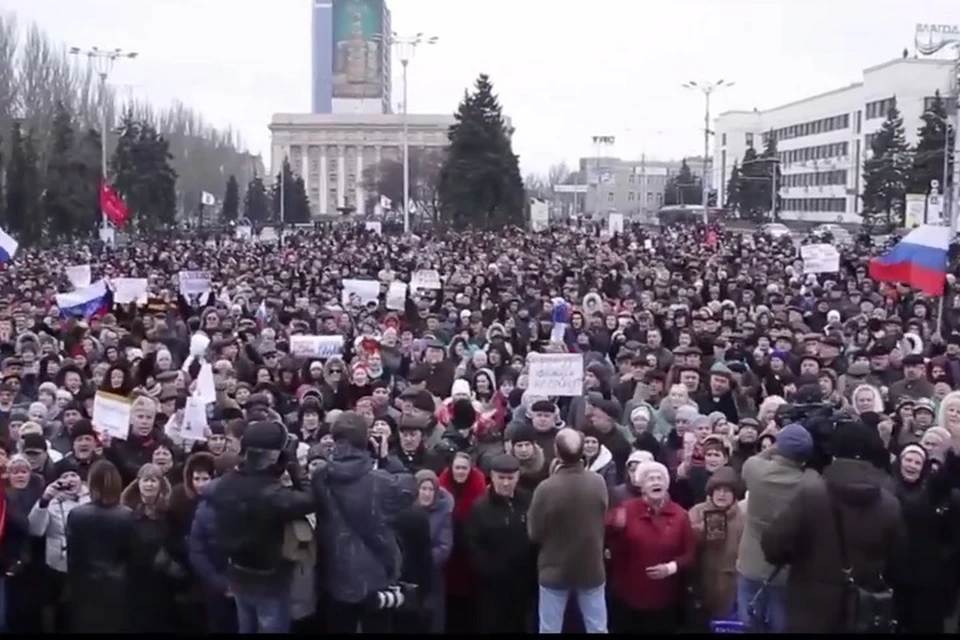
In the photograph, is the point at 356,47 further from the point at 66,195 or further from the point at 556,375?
the point at 556,375

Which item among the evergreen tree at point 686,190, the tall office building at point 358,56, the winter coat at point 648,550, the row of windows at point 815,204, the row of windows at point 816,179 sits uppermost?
the tall office building at point 358,56

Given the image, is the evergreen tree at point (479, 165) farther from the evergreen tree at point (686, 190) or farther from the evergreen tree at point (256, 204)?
the evergreen tree at point (686, 190)

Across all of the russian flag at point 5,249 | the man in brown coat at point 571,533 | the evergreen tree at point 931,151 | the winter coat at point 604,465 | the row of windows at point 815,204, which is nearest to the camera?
the man in brown coat at point 571,533

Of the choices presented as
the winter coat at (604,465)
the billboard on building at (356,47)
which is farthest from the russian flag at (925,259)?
the billboard on building at (356,47)

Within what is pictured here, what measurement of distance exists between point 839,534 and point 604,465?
2073 mm

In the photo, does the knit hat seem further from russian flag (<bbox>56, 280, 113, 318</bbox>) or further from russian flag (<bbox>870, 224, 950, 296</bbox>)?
russian flag (<bbox>56, 280, 113, 318</bbox>)

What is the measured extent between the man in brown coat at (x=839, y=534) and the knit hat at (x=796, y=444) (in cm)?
44

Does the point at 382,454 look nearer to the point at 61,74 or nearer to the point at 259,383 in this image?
the point at 259,383

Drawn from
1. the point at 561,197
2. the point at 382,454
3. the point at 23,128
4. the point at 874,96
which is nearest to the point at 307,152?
the point at 561,197

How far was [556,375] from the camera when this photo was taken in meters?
9.84

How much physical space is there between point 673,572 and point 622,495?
1.55 feet

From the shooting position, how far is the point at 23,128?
5941 centimetres

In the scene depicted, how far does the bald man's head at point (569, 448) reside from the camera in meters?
6.46

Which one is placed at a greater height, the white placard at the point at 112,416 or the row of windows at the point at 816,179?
the row of windows at the point at 816,179
